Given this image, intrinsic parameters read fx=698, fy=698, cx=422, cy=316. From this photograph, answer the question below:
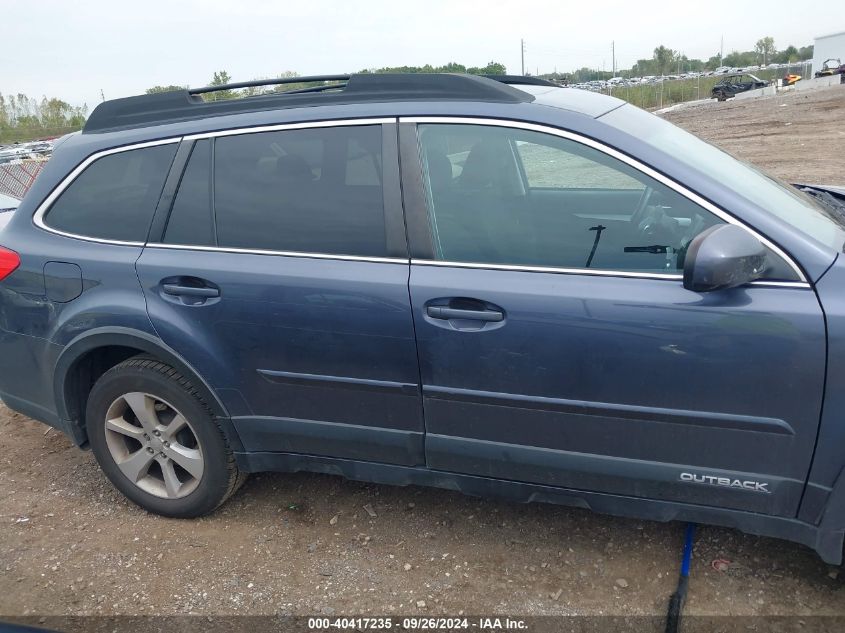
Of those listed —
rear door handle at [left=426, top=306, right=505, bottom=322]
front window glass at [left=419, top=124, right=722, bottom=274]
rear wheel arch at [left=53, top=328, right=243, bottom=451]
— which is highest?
front window glass at [left=419, top=124, right=722, bottom=274]

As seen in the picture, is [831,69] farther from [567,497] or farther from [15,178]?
[567,497]

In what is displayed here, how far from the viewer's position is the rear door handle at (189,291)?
2.81 m

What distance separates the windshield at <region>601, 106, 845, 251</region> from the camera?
8.08 ft

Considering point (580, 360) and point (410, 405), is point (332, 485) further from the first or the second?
point (580, 360)

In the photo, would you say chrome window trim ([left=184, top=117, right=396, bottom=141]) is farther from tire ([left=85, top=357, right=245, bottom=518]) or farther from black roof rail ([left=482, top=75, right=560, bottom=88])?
tire ([left=85, top=357, right=245, bottom=518])

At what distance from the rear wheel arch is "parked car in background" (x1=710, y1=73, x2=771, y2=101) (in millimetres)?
44707

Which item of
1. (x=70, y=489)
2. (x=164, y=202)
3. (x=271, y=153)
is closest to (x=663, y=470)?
(x=271, y=153)

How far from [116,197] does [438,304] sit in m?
1.60

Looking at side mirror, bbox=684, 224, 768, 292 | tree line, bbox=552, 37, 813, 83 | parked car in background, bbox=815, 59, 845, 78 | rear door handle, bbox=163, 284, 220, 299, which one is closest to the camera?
side mirror, bbox=684, 224, 768, 292

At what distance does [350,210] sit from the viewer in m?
2.71

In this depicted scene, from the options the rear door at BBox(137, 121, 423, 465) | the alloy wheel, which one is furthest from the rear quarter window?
the alloy wheel

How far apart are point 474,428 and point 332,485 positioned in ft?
3.85

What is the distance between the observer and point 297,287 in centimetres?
269

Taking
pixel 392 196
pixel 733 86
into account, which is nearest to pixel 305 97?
pixel 392 196
